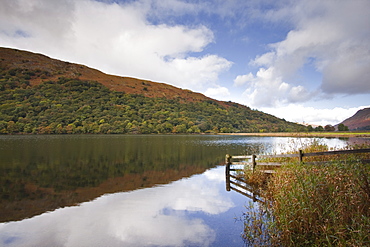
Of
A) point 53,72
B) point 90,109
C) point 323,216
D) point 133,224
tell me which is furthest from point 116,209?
point 53,72

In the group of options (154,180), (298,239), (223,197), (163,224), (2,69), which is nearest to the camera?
(298,239)

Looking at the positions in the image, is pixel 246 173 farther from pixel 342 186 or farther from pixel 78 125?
pixel 78 125

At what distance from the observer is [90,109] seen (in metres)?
124

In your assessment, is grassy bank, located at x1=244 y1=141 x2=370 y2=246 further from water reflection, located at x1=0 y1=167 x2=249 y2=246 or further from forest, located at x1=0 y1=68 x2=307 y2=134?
forest, located at x1=0 y1=68 x2=307 y2=134

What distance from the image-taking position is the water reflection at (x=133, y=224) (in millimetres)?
6781

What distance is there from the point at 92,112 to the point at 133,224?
12247cm

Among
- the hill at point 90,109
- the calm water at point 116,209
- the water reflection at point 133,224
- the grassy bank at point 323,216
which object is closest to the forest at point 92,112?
the hill at point 90,109

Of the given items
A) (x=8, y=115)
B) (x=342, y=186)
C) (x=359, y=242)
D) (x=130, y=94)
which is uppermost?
(x=130, y=94)

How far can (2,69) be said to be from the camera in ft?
511

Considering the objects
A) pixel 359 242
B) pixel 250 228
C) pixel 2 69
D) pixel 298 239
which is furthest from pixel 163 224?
pixel 2 69

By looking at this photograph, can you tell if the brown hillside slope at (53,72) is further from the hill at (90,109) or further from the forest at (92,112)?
the forest at (92,112)

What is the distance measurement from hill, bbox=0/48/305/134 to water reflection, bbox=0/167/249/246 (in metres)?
102

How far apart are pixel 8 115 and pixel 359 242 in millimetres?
128293

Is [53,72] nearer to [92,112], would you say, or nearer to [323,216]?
[92,112]
